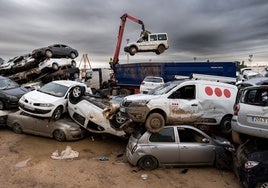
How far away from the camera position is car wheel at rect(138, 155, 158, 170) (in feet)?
22.7

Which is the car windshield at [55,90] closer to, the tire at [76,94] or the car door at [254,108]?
the tire at [76,94]

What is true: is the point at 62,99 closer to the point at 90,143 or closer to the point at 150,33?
the point at 90,143

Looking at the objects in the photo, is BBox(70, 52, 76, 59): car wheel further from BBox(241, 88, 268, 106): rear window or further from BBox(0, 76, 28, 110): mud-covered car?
BBox(241, 88, 268, 106): rear window

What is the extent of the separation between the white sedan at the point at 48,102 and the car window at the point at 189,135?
474 centimetres

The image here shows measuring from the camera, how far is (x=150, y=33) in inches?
860

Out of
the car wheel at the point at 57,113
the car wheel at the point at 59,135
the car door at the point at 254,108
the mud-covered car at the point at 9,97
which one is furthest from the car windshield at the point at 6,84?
the car door at the point at 254,108

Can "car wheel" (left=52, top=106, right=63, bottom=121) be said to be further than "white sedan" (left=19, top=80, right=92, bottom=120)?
Yes

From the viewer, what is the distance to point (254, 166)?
202 inches

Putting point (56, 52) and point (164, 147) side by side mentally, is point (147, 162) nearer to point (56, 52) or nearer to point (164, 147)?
point (164, 147)

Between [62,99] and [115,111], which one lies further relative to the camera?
[62,99]

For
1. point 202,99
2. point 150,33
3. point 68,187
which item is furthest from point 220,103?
point 150,33

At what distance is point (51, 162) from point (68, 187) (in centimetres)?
175

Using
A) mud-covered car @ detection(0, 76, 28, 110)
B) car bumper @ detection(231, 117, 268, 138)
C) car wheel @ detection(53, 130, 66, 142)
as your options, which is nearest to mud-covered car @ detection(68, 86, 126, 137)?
car wheel @ detection(53, 130, 66, 142)

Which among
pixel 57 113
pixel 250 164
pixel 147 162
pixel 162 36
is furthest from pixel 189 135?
pixel 162 36
